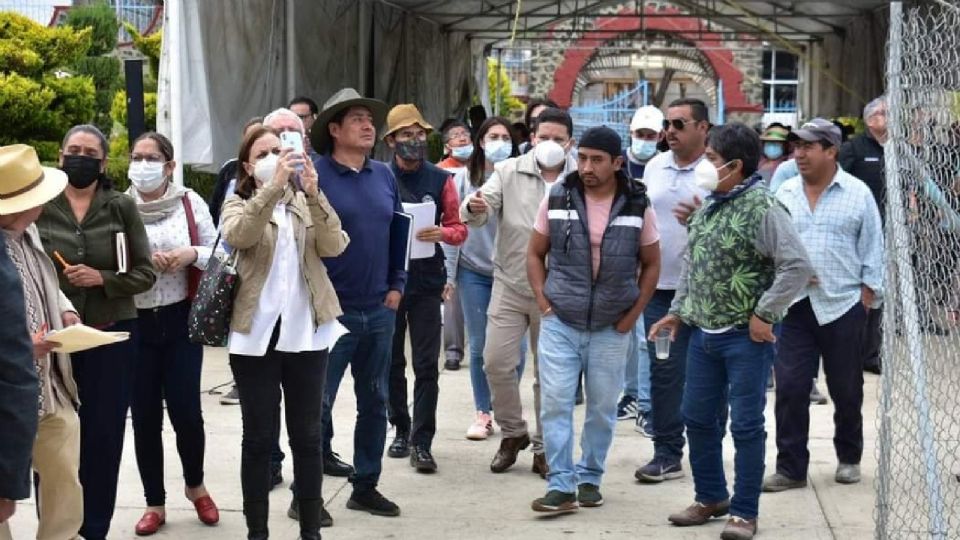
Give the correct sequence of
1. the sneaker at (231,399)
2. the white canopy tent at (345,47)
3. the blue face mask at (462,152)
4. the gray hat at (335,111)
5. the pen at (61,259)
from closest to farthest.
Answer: the pen at (61,259), the gray hat at (335,111), the sneaker at (231,399), the blue face mask at (462,152), the white canopy tent at (345,47)

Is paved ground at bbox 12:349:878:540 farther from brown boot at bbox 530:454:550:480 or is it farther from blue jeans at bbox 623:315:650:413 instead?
blue jeans at bbox 623:315:650:413

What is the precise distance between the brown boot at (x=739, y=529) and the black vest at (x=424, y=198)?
2057 mm

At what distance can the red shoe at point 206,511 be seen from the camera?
6348mm

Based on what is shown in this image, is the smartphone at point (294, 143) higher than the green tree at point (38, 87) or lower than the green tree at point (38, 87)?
lower

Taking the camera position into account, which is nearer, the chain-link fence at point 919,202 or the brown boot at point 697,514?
the chain-link fence at point 919,202

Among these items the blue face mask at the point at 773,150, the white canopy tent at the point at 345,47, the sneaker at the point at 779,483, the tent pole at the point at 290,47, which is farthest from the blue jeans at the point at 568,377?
the tent pole at the point at 290,47

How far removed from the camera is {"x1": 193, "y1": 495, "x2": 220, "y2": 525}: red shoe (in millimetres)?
6348

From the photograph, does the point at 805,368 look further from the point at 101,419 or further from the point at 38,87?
the point at 38,87

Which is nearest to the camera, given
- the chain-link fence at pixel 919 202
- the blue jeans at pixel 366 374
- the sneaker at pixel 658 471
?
the chain-link fence at pixel 919 202

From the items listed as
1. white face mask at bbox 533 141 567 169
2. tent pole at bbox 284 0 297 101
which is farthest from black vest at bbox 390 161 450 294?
tent pole at bbox 284 0 297 101

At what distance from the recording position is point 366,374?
6324mm

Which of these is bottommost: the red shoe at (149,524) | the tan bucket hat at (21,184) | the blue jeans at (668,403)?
the red shoe at (149,524)

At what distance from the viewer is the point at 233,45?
41.7ft

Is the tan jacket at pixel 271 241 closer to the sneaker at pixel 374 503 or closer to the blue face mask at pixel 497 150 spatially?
the sneaker at pixel 374 503
